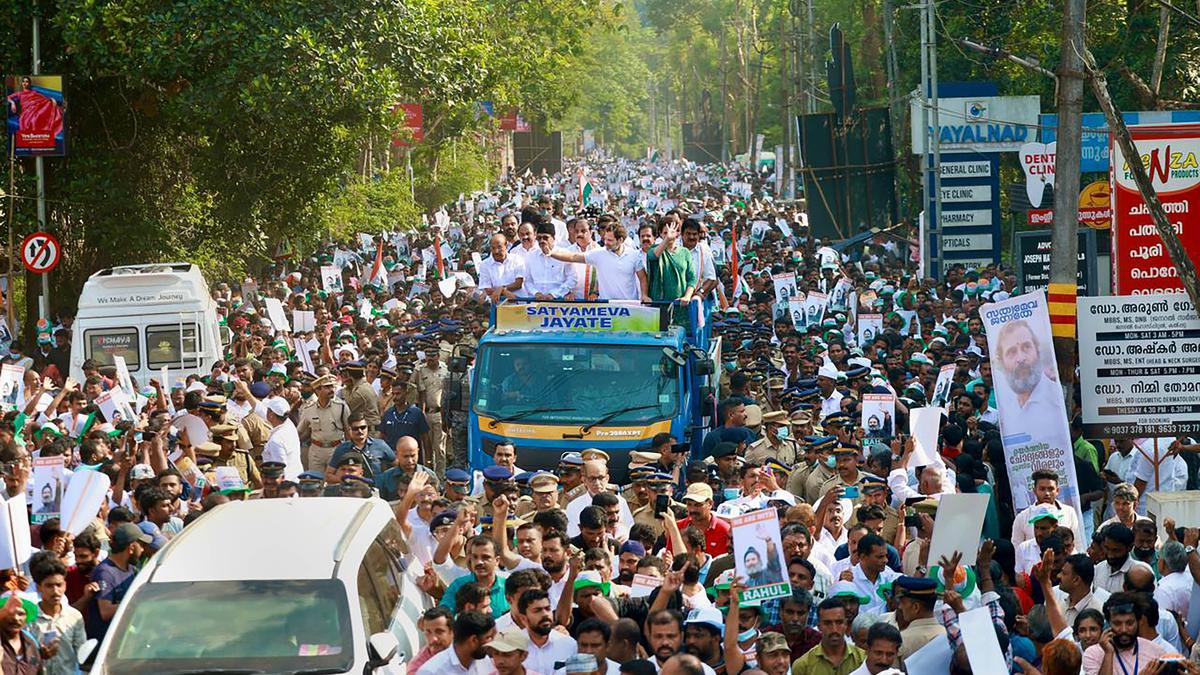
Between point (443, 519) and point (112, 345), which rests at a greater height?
point (112, 345)

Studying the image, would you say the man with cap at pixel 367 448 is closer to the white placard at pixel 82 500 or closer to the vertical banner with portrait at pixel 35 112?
the white placard at pixel 82 500

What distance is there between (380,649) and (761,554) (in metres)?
2.04

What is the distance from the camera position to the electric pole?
15.4 metres

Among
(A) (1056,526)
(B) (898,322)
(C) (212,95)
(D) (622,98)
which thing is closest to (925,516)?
(A) (1056,526)

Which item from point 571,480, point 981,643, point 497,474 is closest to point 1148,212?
point 571,480

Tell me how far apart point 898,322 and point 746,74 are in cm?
8255

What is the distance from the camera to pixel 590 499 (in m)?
12.0

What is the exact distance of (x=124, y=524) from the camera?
10.1 meters

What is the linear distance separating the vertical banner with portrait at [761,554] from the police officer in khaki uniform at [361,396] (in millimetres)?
8922

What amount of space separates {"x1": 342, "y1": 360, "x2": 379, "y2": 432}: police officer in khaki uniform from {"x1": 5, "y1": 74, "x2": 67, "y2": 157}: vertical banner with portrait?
10979 millimetres

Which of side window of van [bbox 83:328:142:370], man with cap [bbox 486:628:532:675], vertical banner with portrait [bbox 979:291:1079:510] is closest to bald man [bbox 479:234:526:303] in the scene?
vertical banner with portrait [bbox 979:291:1079:510]

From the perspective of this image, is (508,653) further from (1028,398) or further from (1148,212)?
(1148,212)

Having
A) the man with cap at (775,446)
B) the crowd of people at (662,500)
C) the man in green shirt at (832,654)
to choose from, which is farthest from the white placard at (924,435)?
the man in green shirt at (832,654)

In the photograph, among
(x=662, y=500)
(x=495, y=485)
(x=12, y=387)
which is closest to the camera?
(x=662, y=500)
